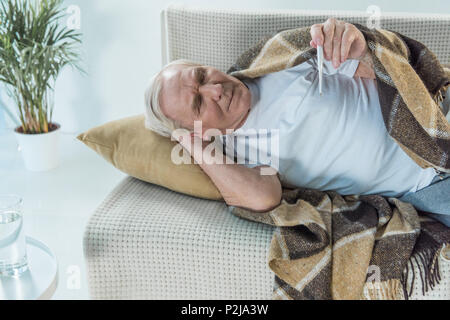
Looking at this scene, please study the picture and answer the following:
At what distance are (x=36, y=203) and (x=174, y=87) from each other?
126 cm

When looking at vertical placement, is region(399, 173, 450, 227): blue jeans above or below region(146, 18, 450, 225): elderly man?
below

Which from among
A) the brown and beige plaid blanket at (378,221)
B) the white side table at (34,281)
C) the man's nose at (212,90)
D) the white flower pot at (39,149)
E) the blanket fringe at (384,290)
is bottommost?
the white flower pot at (39,149)

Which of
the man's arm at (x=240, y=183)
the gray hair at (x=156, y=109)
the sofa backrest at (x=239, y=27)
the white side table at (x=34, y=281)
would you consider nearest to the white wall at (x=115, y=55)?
the sofa backrest at (x=239, y=27)

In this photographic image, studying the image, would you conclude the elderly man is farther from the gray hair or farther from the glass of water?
the glass of water

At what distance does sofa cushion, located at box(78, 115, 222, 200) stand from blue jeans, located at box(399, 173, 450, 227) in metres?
0.57

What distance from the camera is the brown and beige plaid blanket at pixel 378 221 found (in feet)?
3.97

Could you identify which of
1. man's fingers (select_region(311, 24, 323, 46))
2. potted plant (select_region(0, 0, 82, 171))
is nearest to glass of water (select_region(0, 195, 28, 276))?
man's fingers (select_region(311, 24, 323, 46))

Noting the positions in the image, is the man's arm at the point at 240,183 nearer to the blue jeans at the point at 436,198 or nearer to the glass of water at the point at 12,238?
the blue jeans at the point at 436,198

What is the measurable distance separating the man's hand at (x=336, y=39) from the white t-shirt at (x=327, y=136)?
0.16 meters

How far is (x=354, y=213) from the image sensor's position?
136 centimetres

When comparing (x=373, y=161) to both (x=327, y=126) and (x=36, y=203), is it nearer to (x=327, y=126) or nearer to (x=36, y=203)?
(x=327, y=126)

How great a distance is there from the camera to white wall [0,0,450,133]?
2.37 metres

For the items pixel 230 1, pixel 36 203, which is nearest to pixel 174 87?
pixel 230 1
